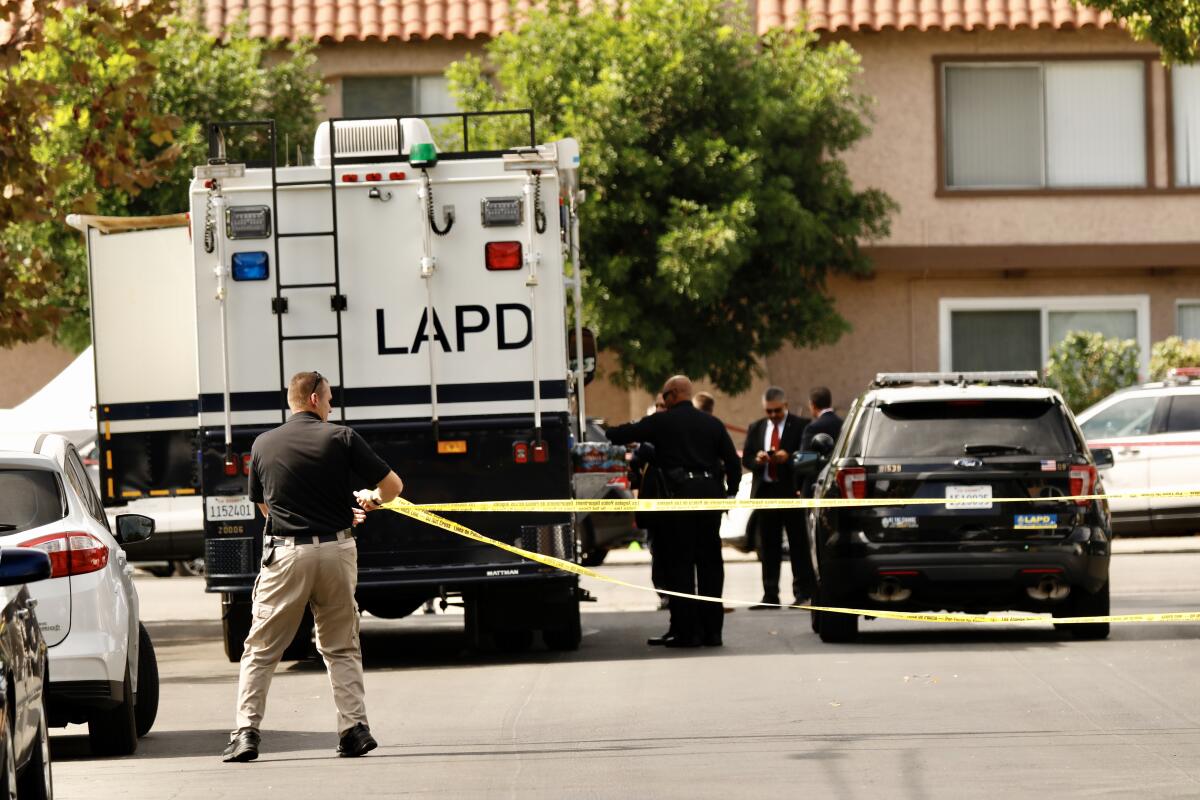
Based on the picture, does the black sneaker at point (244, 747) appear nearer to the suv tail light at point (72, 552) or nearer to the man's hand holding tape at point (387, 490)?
the suv tail light at point (72, 552)

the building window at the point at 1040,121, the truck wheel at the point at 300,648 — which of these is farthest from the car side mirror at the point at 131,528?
the building window at the point at 1040,121

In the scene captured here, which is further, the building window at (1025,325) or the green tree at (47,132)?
the building window at (1025,325)

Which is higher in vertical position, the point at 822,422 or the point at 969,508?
the point at 822,422

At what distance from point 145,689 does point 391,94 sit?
19.3m

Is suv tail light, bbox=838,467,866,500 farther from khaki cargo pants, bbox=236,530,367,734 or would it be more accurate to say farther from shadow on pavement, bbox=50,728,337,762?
khaki cargo pants, bbox=236,530,367,734

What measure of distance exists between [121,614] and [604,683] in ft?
12.1

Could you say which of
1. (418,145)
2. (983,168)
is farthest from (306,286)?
(983,168)

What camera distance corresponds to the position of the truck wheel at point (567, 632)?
14594 mm

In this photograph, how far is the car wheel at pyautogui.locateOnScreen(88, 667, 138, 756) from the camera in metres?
10.3

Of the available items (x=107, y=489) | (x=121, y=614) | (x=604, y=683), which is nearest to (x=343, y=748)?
(x=121, y=614)

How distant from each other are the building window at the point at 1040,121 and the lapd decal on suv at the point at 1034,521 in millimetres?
15582

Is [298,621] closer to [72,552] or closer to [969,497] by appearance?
[72,552]

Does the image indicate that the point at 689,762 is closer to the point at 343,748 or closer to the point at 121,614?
the point at 343,748

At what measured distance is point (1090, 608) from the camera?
14.4 metres
